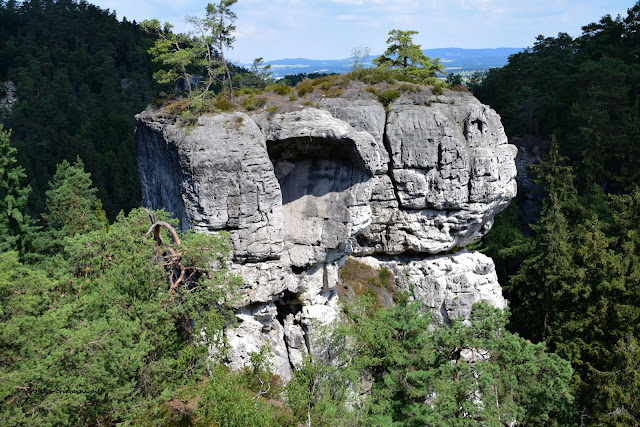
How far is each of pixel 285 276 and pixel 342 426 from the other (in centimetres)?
855

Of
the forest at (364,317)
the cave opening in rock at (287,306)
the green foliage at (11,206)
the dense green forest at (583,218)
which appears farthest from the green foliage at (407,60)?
the green foliage at (11,206)

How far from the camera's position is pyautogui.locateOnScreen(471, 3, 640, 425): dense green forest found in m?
23.1

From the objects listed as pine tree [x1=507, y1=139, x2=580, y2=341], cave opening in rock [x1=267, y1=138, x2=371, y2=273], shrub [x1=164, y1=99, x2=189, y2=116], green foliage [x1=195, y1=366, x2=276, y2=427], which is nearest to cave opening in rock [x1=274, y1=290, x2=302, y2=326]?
cave opening in rock [x1=267, y1=138, x2=371, y2=273]

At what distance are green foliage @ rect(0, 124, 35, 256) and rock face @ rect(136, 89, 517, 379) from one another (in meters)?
9.04

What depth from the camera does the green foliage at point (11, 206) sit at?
29.6 m

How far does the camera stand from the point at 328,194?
82.2ft

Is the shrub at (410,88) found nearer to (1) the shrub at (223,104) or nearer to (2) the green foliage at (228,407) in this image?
(1) the shrub at (223,104)

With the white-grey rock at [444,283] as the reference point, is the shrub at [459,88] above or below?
above

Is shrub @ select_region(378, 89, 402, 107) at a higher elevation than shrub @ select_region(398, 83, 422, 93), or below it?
below

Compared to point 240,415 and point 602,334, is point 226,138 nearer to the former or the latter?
point 240,415

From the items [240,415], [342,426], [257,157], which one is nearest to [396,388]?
[342,426]

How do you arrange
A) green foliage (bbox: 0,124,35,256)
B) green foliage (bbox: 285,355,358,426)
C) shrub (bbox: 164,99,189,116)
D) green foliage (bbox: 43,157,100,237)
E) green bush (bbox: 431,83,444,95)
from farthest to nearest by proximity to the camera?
green foliage (bbox: 43,157,100,237)
green foliage (bbox: 0,124,35,256)
green bush (bbox: 431,83,444,95)
shrub (bbox: 164,99,189,116)
green foliage (bbox: 285,355,358,426)

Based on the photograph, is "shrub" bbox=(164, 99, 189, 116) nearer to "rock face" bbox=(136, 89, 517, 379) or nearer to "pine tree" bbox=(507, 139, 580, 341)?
"rock face" bbox=(136, 89, 517, 379)

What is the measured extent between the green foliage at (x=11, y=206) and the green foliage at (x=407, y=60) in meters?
22.8
